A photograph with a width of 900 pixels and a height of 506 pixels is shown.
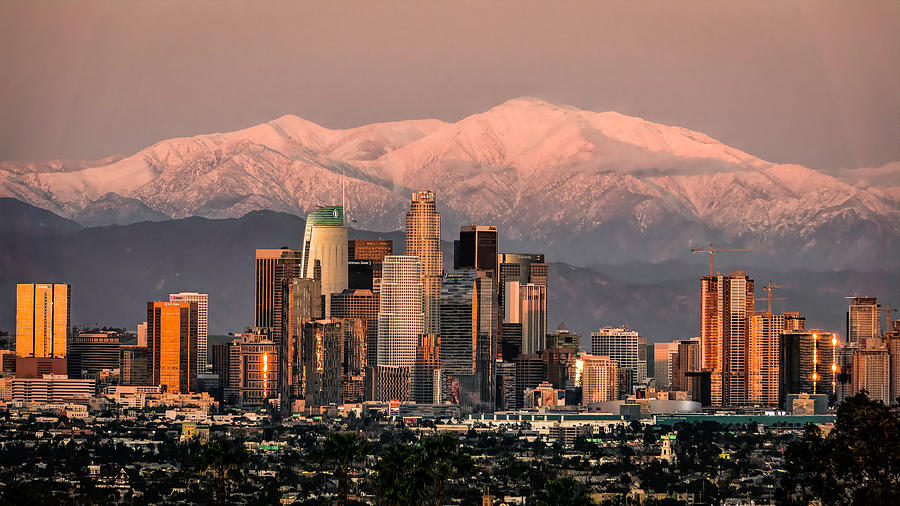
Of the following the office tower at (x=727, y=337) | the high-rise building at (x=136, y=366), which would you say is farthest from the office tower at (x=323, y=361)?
the office tower at (x=727, y=337)

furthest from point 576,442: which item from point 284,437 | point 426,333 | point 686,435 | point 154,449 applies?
point 426,333

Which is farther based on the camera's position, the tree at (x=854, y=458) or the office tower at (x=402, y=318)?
the office tower at (x=402, y=318)

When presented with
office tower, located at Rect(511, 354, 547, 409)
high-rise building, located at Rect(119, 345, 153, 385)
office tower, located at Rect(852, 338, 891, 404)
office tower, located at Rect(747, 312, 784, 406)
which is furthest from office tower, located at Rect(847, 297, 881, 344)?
high-rise building, located at Rect(119, 345, 153, 385)

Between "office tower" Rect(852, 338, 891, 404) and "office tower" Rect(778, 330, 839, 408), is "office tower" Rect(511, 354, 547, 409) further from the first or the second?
"office tower" Rect(852, 338, 891, 404)

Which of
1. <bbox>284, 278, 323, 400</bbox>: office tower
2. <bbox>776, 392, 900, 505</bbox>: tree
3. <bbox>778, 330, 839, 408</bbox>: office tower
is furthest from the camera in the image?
<bbox>778, 330, 839, 408</bbox>: office tower

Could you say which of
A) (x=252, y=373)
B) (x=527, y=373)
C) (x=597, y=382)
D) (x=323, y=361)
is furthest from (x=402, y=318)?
(x=597, y=382)

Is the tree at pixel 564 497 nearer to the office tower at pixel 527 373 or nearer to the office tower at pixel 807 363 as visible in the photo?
the office tower at pixel 527 373
